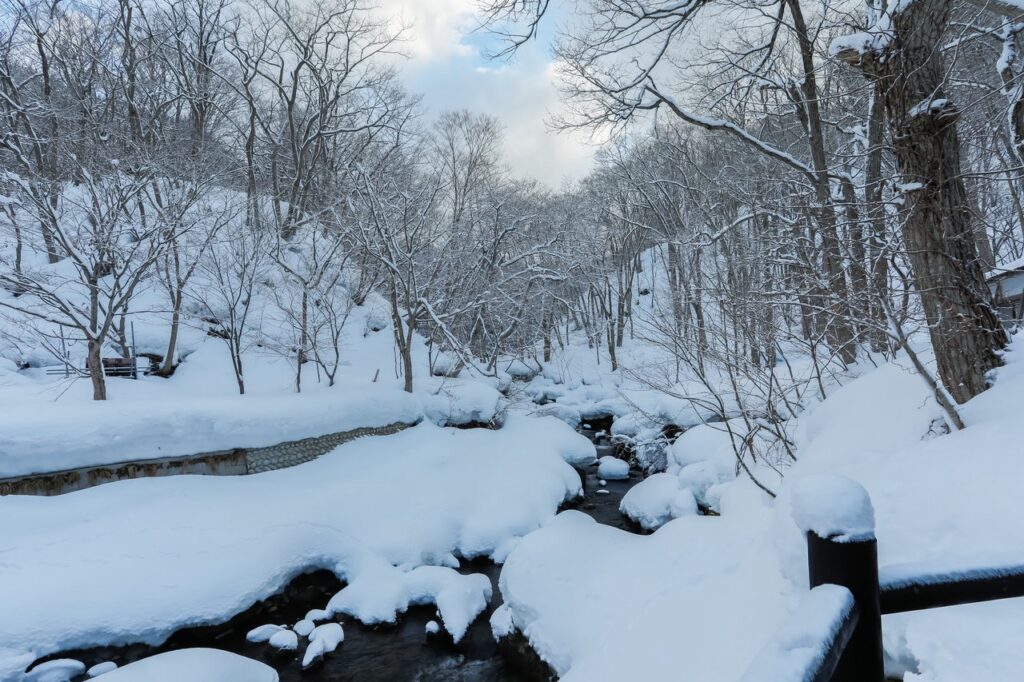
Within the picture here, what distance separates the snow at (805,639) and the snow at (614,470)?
1352 cm

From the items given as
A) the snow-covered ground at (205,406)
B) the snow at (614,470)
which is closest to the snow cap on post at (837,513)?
the snow-covered ground at (205,406)

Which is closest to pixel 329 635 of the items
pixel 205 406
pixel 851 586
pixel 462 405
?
pixel 205 406

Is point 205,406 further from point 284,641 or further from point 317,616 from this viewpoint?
point 284,641

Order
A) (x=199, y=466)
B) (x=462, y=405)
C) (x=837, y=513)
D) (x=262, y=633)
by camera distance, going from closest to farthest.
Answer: (x=837, y=513), (x=262, y=633), (x=199, y=466), (x=462, y=405)

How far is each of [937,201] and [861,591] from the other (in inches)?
203

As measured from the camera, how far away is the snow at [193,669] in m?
5.30

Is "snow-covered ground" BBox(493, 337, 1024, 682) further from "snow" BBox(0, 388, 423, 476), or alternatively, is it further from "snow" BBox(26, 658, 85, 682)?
"snow" BBox(0, 388, 423, 476)

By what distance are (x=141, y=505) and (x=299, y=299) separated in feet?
28.6

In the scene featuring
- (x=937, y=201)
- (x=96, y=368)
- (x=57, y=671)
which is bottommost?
(x=57, y=671)

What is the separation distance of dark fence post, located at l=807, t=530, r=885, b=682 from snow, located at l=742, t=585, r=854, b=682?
41mm

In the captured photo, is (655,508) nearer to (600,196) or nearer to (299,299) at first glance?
(299,299)

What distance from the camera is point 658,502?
1038cm

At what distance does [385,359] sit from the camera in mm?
21484

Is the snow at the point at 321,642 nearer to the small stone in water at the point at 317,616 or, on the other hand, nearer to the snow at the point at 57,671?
the small stone in water at the point at 317,616
